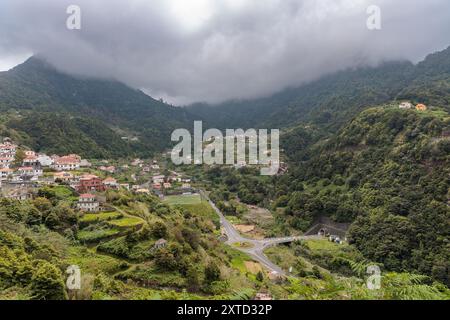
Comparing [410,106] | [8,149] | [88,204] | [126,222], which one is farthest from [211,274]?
[410,106]

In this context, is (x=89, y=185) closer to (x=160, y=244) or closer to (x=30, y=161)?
(x=30, y=161)

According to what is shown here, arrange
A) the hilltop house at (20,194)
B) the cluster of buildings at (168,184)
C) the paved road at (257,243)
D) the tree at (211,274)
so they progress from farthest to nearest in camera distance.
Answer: the cluster of buildings at (168,184) → the paved road at (257,243) → the hilltop house at (20,194) → the tree at (211,274)

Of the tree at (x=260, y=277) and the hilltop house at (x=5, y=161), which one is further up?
the hilltop house at (x=5, y=161)

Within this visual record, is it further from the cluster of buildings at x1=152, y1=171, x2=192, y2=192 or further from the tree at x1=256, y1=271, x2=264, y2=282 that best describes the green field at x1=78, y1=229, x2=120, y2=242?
the cluster of buildings at x1=152, y1=171, x2=192, y2=192

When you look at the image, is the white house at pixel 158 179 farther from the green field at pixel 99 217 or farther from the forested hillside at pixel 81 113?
the green field at pixel 99 217

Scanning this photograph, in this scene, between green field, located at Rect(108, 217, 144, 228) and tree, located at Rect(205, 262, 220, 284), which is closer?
tree, located at Rect(205, 262, 220, 284)

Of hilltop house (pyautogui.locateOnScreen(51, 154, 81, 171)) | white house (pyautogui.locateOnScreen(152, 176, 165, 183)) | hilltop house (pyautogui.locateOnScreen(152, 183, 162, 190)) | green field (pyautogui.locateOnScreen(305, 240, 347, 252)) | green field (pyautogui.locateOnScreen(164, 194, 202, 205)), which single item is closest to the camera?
green field (pyautogui.locateOnScreen(305, 240, 347, 252))

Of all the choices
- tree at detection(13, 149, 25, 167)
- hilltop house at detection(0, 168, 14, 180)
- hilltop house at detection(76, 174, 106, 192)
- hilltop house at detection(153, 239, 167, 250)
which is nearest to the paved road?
hilltop house at detection(153, 239, 167, 250)

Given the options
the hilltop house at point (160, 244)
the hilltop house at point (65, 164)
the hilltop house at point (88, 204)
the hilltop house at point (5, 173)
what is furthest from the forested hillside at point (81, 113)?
the hilltop house at point (160, 244)
